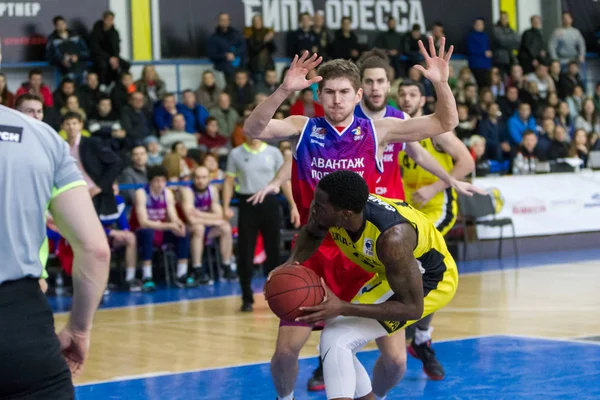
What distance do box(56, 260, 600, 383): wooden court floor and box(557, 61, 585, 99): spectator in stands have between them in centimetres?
943

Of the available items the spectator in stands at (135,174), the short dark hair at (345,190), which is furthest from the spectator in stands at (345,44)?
the short dark hair at (345,190)

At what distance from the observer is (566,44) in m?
22.6

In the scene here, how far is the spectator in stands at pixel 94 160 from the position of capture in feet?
36.4

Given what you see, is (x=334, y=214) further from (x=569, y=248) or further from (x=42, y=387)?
(x=569, y=248)

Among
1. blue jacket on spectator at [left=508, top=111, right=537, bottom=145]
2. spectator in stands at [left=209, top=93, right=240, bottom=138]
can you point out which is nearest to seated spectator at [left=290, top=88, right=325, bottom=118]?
spectator in stands at [left=209, top=93, right=240, bottom=138]

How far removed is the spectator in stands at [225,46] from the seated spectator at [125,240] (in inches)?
219

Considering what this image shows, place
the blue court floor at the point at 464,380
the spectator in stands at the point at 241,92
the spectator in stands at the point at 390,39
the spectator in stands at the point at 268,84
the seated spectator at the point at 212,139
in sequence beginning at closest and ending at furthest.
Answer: the blue court floor at the point at 464,380, the seated spectator at the point at 212,139, the spectator in stands at the point at 241,92, the spectator in stands at the point at 268,84, the spectator in stands at the point at 390,39

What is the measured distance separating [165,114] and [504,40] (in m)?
8.70

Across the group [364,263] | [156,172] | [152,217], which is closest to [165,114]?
[156,172]

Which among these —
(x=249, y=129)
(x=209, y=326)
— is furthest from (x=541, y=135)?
(x=249, y=129)

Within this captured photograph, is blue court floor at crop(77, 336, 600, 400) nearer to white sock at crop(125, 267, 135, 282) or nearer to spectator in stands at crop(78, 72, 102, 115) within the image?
white sock at crop(125, 267, 135, 282)

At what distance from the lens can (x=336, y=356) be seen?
4863mm

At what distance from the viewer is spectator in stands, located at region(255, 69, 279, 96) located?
18109 mm

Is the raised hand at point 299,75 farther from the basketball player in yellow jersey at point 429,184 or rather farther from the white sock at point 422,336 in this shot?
the white sock at point 422,336
